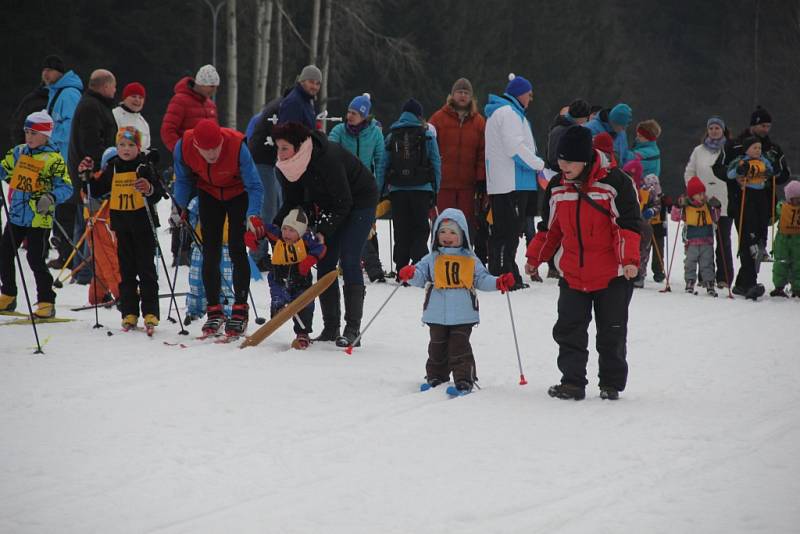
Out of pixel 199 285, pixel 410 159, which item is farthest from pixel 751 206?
pixel 199 285

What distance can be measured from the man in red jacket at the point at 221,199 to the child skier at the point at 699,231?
5.71 meters

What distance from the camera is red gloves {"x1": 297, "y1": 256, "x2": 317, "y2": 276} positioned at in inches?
300

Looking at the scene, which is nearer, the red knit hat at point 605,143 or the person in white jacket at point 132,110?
the red knit hat at point 605,143

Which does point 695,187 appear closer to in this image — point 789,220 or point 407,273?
point 789,220

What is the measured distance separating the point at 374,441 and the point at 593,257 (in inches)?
74.8

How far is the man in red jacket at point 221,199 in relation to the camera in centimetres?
774

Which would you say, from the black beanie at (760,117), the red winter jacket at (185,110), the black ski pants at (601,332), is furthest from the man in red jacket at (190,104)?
the black beanie at (760,117)

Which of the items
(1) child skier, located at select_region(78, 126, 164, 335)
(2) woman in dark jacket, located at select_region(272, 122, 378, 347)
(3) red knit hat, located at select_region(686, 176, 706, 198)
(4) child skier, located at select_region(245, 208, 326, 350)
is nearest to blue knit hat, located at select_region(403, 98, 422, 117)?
(3) red knit hat, located at select_region(686, 176, 706, 198)

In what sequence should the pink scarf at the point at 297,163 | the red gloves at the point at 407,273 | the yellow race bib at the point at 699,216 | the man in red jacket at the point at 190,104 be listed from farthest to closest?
1. the yellow race bib at the point at 699,216
2. the man in red jacket at the point at 190,104
3. the pink scarf at the point at 297,163
4. the red gloves at the point at 407,273

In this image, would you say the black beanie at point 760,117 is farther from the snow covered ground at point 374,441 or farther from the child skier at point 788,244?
the snow covered ground at point 374,441

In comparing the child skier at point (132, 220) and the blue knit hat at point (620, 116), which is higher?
the blue knit hat at point (620, 116)

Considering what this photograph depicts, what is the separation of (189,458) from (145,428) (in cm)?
59

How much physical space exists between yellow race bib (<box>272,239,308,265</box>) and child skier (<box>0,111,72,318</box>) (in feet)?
7.24

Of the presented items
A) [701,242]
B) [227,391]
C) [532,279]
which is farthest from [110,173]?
[701,242]
